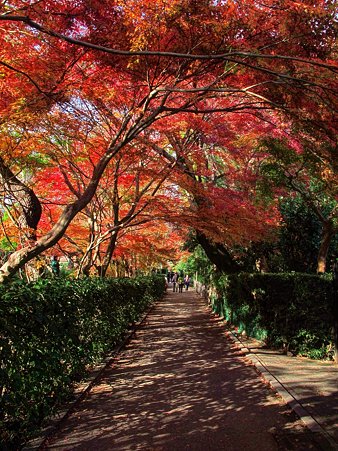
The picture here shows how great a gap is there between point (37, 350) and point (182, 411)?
6.72 feet

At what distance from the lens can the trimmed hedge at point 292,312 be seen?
862cm

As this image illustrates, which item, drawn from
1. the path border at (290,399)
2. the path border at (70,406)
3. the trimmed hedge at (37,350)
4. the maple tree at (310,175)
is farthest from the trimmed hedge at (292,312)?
the trimmed hedge at (37,350)

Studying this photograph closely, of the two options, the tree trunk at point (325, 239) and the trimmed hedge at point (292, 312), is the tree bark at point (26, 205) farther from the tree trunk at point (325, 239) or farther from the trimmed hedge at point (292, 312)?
the tree trunk at point (325, 239)

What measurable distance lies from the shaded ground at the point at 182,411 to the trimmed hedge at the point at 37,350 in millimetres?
392

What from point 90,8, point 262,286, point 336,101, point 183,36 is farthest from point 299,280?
point 90,8

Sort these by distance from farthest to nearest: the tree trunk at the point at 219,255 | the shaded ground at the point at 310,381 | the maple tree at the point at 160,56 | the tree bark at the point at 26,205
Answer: the tree trunk at the point at 219,255
the tree bark at the point at 26,205
the maple tree at the point at 160,56
the shaded ground at the point at 310,381

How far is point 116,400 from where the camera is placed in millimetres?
5809

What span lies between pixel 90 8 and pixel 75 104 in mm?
4054

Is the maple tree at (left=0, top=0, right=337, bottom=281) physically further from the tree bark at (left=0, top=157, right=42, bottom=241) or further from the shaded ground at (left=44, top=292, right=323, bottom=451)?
the shaded ground at (left=44, top=292, right=323, bottom=451)

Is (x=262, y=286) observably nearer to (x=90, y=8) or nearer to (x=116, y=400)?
(x=116, y=400)

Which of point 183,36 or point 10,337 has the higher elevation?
point 183,36

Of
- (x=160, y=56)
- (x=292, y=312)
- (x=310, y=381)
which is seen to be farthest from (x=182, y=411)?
(x=160, y=56)

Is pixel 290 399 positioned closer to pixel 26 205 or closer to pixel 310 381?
pixel 310 381

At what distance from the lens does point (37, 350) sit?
14.7ft
